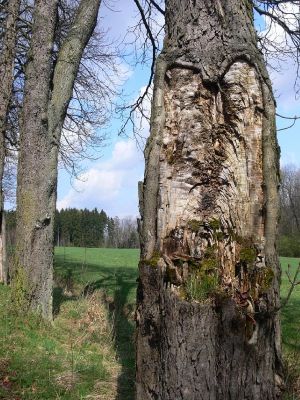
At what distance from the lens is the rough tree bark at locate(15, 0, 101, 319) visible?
8086 millimetres

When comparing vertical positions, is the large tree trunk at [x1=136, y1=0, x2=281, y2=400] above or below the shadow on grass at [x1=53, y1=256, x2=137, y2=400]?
above

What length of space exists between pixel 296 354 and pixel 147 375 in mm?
4405

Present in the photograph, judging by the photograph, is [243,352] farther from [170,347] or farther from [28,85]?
[28,85]

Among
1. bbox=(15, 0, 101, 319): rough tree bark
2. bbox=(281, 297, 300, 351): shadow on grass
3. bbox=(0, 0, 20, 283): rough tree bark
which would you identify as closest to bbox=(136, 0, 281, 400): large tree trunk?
bbox=(281, 297, 300, 351): shadow on grass

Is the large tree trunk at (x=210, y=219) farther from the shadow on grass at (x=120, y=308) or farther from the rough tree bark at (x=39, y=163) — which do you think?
the rough tree bark at (x=39, y=163)

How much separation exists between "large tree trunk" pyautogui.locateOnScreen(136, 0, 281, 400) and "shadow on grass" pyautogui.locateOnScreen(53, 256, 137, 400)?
237 cm

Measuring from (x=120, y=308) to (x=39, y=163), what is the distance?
4.12 metres

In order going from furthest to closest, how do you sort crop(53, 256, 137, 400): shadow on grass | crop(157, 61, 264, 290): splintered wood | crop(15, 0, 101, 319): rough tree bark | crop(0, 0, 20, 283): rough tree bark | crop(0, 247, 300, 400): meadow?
crop(0, 0, 20, 283): rough tree bark, crop(15, 0, 101, 319): rough tree bark, crop(53, 256, 137, 400): shadow on grass, crop(0, 247, 300, 400): meadow, crop(157, 61, 264, 290): splintered wood

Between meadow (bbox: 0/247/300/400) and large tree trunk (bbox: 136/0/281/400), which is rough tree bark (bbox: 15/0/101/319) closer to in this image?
meadow (bbox: 0/247/300/400)

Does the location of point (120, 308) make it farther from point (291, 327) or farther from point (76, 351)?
point (76, 351)

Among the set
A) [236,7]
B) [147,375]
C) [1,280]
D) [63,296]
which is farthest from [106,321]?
[236,7]

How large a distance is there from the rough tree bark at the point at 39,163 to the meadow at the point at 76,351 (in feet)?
2.22

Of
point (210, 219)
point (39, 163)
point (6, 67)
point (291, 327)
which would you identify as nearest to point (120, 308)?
point (291, 327)

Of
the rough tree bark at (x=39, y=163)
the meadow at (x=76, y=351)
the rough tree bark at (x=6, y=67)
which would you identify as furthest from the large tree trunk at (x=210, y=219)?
the rough tree bark at (x=6, y=67)
